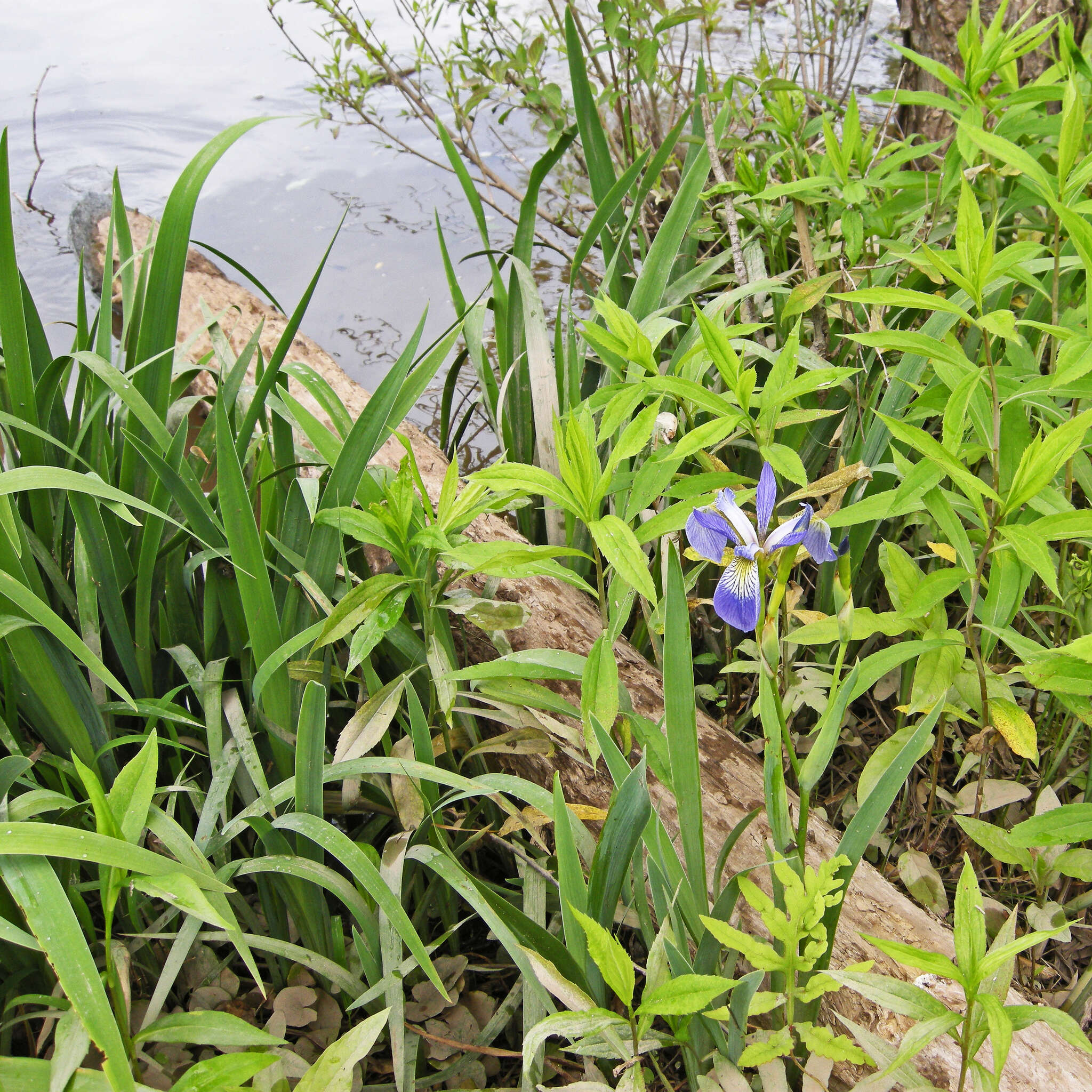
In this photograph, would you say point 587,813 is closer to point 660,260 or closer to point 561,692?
point 561,692

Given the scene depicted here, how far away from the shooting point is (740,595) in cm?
76

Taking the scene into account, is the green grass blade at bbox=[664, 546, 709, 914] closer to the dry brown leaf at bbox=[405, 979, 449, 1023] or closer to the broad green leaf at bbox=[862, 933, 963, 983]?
the broad green leaf at bbox=[862, 933, 963, 983]

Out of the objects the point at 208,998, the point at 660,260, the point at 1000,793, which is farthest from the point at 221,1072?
the point at 660,260

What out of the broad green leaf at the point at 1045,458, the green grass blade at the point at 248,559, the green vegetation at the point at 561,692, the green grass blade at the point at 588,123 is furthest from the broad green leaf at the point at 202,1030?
the green grass blade at the point at 588,123

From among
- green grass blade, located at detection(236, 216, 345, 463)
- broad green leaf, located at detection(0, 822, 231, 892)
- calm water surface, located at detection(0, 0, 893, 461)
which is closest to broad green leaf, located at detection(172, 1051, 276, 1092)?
broad green leaf, located at detection(0, 822, 231, 892)

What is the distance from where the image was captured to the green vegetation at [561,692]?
2.70ft

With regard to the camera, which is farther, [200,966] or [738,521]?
[200,966]

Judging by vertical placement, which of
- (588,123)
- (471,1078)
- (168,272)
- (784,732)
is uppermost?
(588,123)

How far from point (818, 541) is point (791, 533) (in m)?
0.05

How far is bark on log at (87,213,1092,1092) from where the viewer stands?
875mm

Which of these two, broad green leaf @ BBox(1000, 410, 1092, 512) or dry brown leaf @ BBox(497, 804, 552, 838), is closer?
broad green leaf @ BBox(1000, 410, 1092, 512)

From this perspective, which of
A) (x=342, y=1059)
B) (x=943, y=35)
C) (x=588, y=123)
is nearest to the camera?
(x=342, y=1059)

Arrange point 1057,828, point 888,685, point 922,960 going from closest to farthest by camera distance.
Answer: point 922,960, point 1057,828, point 888,685

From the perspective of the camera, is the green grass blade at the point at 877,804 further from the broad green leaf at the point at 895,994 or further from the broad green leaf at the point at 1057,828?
the broad green leaf at the point at 1057,828
